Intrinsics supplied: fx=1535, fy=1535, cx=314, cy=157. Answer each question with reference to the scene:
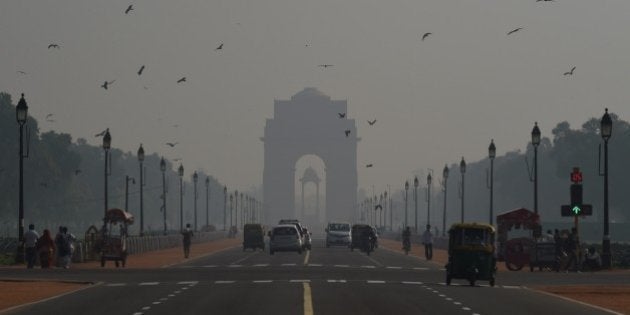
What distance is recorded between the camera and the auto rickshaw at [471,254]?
137 ft

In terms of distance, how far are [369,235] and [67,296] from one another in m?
54.9

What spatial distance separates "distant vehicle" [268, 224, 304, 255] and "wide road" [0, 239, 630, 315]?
3477cm

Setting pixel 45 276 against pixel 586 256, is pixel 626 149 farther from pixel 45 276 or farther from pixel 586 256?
pixel 45 276

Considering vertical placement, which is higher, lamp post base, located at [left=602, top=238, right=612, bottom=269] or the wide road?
lamp post base, located at [left=602, top=238, right=612, bottom=269]

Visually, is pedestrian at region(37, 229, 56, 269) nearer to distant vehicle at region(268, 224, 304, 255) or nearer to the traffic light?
the traffic light

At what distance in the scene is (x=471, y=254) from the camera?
4197cm

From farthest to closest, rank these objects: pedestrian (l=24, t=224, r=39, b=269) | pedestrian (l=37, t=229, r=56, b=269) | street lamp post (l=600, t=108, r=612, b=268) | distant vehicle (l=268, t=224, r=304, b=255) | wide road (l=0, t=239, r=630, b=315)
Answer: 1. distant vehicle (l=268, t=224, r=304, b=255)
2. street lamp post (l=600, t=108, r=612, b=268)
3. pedestrian (l=37, t=229, r=56, b=269)
4. pedestrian (l=24, t=224, r=39, b=269)
5. wide road (l=0, t=239, r=630, b=315)

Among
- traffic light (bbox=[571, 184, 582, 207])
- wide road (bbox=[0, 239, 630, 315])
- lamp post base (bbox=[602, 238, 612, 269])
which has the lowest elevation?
wide road (bbox=[0, 239, 630, 315])

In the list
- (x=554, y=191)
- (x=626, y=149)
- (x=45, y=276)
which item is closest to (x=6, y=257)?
(x=45, y=276)

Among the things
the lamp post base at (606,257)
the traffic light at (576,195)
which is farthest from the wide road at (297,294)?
the lamp post base at (606,257)

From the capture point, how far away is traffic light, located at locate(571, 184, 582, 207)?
2152 inches

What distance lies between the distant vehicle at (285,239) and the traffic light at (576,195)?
3147cm

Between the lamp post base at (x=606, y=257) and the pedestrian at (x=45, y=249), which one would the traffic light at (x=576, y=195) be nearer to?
the lamp post base at (x=606, y=257)

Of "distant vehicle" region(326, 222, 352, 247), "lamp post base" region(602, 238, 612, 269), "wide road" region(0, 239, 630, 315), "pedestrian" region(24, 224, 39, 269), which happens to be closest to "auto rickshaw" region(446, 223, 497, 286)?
"wide road" region(0, 239, 630, 315)
